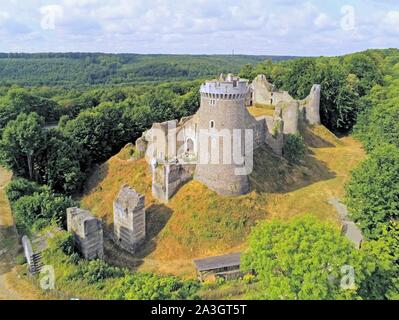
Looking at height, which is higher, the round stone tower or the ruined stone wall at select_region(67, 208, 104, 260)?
the round stone tower

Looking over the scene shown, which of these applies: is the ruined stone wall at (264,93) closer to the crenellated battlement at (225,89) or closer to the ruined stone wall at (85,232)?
the crenellated battlement at (225,89)

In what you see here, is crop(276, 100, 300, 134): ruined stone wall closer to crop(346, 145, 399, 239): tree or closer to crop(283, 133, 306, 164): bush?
crop(283, 133, 306, 164): bush

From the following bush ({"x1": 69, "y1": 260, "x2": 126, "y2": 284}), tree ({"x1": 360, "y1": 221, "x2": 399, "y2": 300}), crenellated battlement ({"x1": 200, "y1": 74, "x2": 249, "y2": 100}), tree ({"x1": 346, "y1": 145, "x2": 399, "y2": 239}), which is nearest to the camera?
tree ({"x1": 360, "y1": 221, "x2": 399, "y2": 300})

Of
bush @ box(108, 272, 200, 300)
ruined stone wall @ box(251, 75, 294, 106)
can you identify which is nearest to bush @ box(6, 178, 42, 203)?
bush @ box(108, 272, 200, 300)
